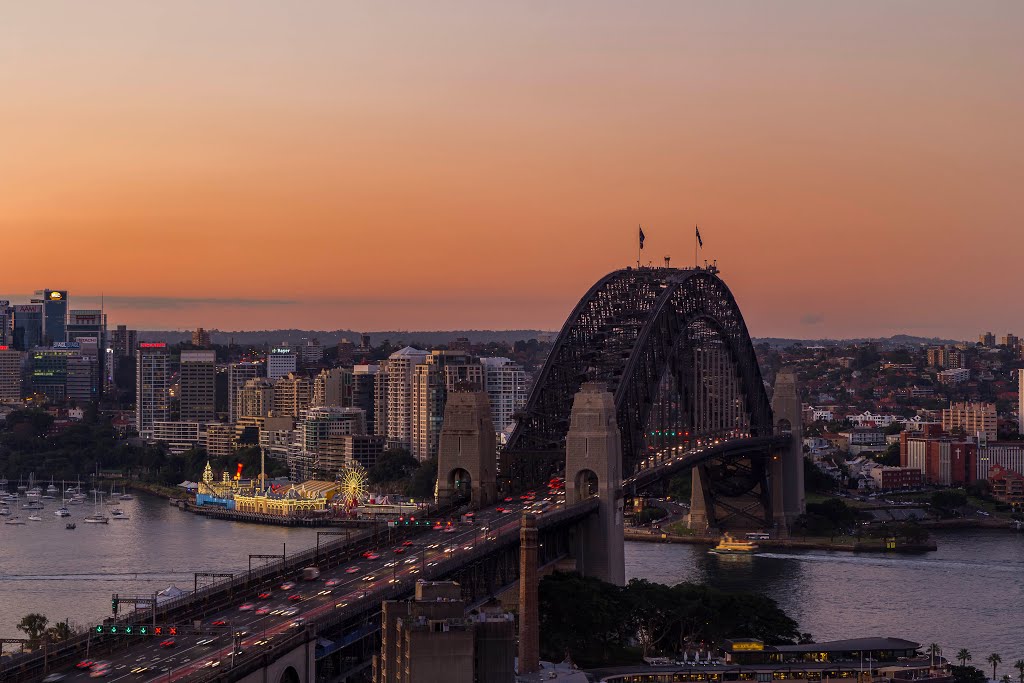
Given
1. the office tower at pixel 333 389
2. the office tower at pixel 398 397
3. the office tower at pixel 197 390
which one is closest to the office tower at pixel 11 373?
the office tower at pixel 197 390

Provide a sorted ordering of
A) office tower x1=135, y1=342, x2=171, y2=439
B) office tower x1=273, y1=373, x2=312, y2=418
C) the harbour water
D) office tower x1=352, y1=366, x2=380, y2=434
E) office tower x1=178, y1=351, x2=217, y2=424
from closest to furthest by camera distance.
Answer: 1. the harbour water
2. office tower x1=352, y1=366, x2=380, y2=434
3. office tower x1=273, y1=373, x2=312, y2=418
4. office tower x1=178, y1=351, x2=217, y2=424
5. office tower x1=135, y1=342, x2=171, y2=439

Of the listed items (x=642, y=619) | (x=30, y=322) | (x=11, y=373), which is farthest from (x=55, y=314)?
(x=642, y=619)

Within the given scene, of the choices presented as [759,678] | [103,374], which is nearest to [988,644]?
[759,678]

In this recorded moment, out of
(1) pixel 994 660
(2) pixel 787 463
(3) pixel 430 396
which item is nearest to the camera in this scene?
(1) pixel 994 660

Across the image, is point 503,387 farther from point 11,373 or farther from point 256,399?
point 11,373

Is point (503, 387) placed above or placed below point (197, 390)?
above

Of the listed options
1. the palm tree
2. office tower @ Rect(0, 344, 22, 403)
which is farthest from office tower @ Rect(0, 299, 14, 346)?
the palm tree

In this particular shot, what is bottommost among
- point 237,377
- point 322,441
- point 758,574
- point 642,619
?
point 758,574

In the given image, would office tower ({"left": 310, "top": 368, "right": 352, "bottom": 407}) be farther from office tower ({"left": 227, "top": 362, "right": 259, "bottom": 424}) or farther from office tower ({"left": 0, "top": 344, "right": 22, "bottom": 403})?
office tower ({"left": 0, "top": 344, "right": 22, "bottom": 403})
